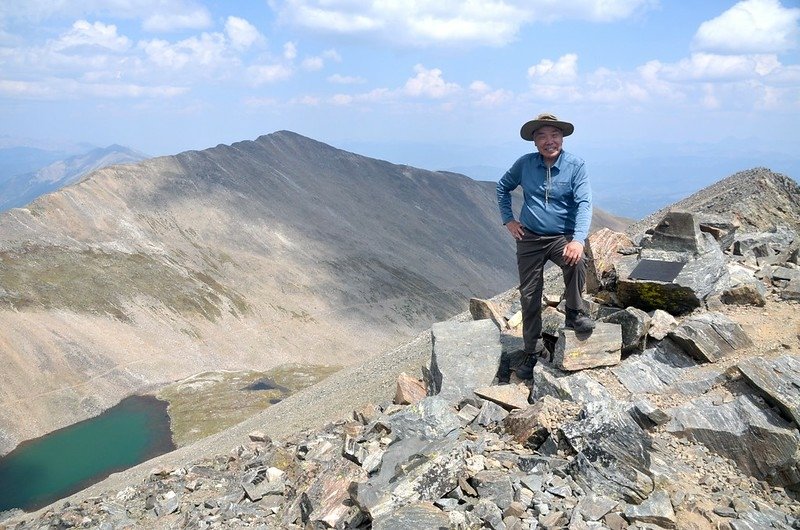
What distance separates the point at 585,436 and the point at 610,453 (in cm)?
45

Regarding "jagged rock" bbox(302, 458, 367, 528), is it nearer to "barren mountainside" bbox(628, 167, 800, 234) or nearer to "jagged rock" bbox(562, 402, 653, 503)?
"jagged rock" bbox(562, 402, 653, 503)

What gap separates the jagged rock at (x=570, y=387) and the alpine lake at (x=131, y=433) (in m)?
54.1

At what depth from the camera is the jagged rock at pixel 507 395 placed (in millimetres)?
10577

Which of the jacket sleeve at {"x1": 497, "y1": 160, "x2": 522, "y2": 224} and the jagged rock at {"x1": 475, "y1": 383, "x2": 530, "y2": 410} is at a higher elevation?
the jacket sleeve at {"x1": 497, "y1": 160, "x2": 522, "y2": 224}

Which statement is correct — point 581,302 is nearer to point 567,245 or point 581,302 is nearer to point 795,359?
point 567,245

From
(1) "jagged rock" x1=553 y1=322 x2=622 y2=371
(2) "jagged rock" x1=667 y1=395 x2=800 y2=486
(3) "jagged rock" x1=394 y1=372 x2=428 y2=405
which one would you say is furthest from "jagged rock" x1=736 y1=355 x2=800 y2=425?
(3) "jagged rock" x1=394 y1=372 x2=428 y2=405

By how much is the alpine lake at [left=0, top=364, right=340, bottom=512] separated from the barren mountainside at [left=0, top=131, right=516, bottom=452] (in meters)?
3.36

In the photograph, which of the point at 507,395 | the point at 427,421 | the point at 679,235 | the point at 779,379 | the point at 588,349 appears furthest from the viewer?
the point at 679,235

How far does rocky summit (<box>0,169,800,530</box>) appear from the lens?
25.6 feet

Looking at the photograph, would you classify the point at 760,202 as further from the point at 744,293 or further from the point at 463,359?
the point at 463,359

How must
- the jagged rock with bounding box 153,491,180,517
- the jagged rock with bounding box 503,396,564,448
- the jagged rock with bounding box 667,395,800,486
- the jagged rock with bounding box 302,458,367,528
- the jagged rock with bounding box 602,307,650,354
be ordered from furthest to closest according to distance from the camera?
the jagged rock with bounding box 153,491,180,517 → the jagged rock with bounding box 602,307,650,354 → the jagged rock with bounding box 503,396,564,448 → the jagged rock with bounding box 302,458,367,528 → the jagged rock with bounding box 667,395,800,486

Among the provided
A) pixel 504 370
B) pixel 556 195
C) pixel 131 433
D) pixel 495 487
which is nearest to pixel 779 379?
pixel 556 195

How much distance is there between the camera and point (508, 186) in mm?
11547

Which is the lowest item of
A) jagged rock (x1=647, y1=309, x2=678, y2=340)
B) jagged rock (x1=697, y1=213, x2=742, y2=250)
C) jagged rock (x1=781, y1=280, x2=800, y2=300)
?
jagged rock (x1=647, y1=309, x2=678, y2=340)
